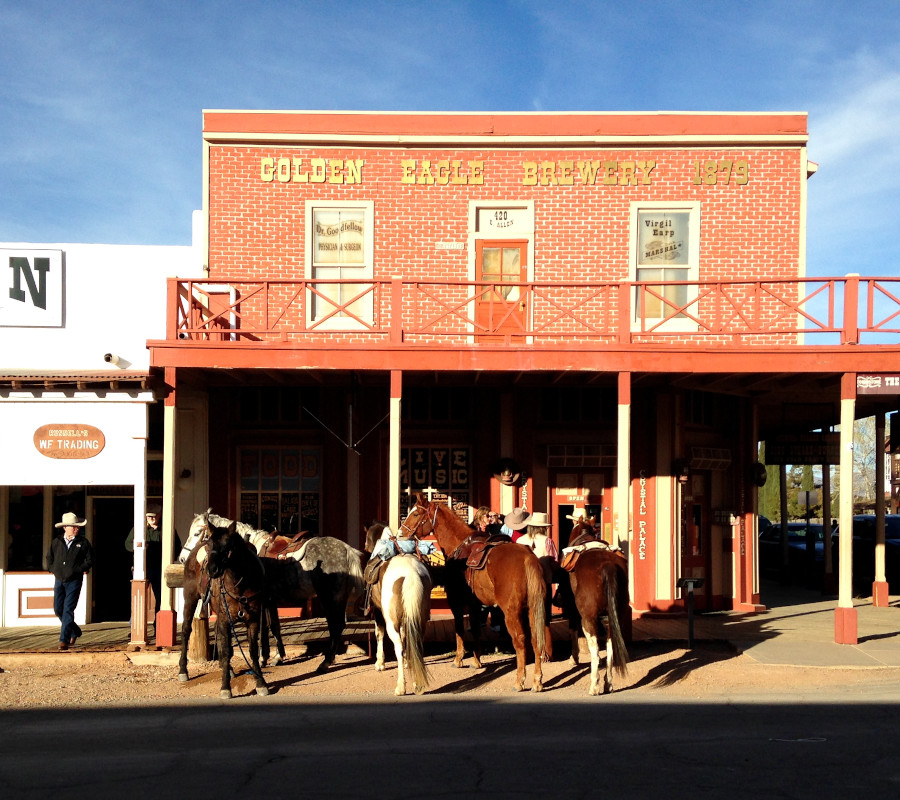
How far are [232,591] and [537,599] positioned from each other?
328 centimetres

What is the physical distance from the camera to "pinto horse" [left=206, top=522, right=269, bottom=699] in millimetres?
9656

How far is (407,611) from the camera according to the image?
31.7ft

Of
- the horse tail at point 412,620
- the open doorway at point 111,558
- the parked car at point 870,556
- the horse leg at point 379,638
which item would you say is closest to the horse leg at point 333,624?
the horse leg at point 379,638

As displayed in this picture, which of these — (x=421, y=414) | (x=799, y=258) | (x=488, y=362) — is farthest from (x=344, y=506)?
(x=799, y=258)

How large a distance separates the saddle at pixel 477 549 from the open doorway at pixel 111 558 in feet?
22.4

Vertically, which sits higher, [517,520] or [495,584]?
[517,520]

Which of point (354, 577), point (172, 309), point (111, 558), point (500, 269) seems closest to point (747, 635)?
point (354, 577)

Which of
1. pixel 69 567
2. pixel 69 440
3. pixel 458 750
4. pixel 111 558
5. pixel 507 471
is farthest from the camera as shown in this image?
pixel 111 558

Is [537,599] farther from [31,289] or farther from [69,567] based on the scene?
[31,289]

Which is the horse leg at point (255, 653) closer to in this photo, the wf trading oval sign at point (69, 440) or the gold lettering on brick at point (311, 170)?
the wf trading oval sign at point (69, 440)

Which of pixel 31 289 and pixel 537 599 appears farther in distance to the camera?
pixel 31 289

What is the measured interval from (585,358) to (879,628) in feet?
20.9

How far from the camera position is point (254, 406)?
51.0 ft

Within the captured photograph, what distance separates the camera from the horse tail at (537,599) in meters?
10.0
